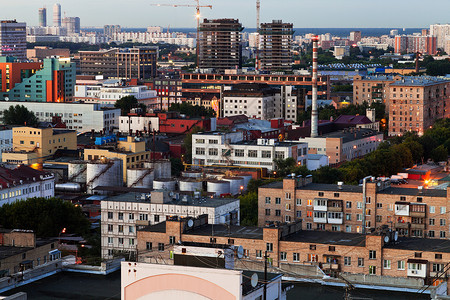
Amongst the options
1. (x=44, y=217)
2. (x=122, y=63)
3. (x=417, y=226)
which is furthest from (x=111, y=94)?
(x=417, y=226)

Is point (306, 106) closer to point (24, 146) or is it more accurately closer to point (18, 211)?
point (24, 146)

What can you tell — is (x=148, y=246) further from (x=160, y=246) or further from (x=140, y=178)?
(x=140, y=178)

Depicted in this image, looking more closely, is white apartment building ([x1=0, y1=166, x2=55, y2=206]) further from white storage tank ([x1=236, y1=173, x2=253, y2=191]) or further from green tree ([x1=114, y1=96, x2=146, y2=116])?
green tree ([x1=114, y1=96, x2=146, y2=116])

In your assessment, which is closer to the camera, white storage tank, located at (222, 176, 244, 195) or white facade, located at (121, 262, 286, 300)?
white facade, located at (121, 262, 286, 300)

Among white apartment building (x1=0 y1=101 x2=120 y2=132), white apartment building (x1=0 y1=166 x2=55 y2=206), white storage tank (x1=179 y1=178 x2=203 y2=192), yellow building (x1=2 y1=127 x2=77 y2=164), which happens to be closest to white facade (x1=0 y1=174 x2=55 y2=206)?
white apartment building (x1=0 y1=166 x2=55 y2=206)

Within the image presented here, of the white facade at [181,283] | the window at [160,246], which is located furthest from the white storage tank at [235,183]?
the white facade at [181,283]

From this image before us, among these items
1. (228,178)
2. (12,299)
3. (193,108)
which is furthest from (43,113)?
(12,299)
